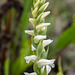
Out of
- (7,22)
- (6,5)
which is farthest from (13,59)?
(6,5)

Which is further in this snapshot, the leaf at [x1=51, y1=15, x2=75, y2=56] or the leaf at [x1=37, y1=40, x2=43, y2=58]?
the leaf at [x1=51, y1=15, x2=75, y2=56]

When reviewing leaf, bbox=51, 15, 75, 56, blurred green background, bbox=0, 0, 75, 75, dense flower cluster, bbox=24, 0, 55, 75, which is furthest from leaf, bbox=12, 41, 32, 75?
dense flower cluster, bbox=24, 0, 55, 75

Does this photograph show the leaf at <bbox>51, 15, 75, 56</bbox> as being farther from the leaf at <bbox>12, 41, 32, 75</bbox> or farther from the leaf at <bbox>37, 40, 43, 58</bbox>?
the leaf at <bbox>37, 40, 43, 58</bbox>

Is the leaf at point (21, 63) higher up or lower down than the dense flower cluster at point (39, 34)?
lower down

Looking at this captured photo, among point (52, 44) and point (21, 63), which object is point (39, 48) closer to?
point (21, 63)

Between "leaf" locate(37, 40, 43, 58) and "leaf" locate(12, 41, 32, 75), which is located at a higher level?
"leaf" locate(37, 40, 43, 58)

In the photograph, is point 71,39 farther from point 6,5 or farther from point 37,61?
point 37,61

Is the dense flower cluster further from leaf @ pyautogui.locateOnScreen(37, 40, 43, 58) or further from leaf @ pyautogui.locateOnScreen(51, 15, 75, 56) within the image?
leaf @ pyautogui.locateOnScreen(51, 15, 75, 56)

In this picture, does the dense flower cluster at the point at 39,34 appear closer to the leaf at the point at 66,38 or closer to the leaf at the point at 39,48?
the leaf at the point at 39,48

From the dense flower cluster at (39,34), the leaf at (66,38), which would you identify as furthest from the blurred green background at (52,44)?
the dense flower cluster at (39,34)
